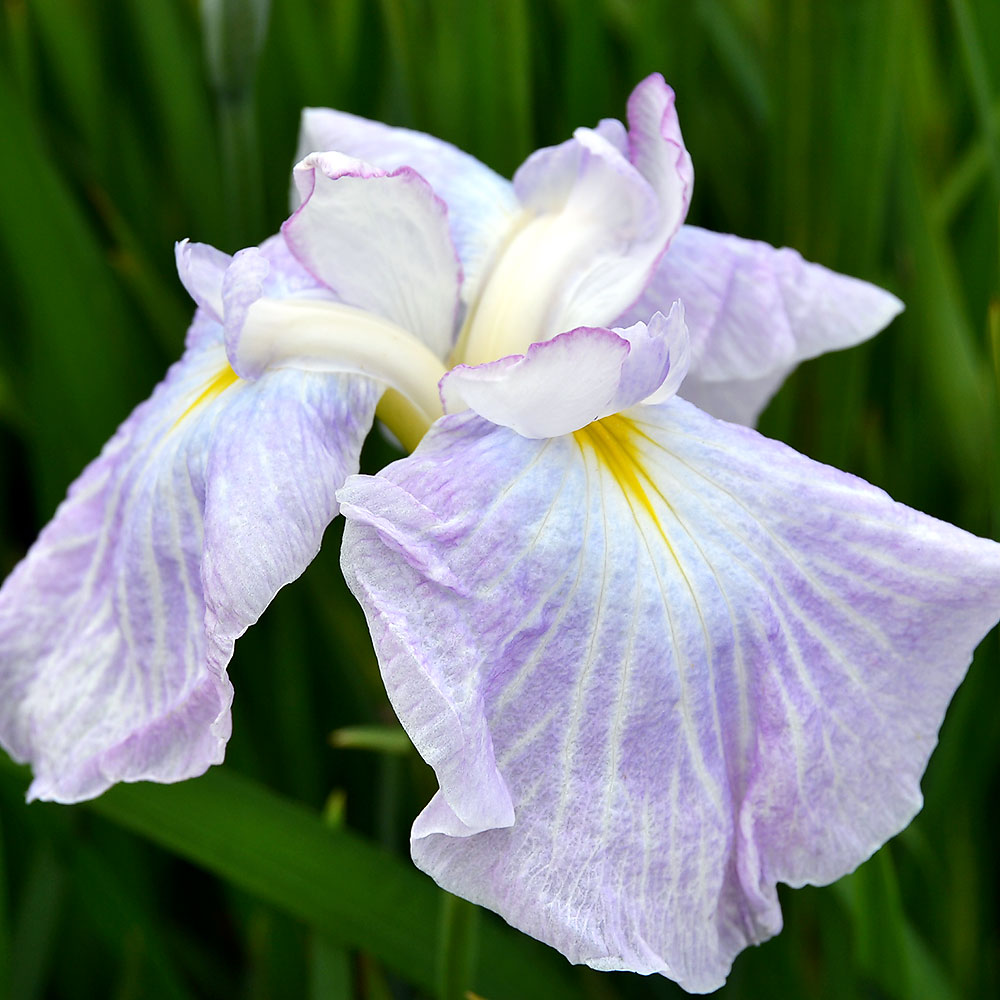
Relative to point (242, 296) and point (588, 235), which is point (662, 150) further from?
point (242, 296)

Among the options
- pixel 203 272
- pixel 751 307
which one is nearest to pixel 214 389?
pixel 203 272

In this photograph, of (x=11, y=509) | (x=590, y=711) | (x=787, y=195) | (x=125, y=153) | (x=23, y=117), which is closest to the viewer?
(x=590, y=711)

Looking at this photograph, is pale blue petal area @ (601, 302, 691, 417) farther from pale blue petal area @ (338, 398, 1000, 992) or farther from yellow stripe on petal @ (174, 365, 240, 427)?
yellow stripe on petal @ (174, 365, 240, 427)

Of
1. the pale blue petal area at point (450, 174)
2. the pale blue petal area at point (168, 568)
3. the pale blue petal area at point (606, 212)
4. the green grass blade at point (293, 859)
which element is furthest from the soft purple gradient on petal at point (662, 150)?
the green grass blade at point (293, 859)

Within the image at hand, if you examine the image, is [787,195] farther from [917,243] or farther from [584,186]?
[584,186]

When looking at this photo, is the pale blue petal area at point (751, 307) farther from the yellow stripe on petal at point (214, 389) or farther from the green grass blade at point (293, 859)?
the green grass blade at point (293, 859)

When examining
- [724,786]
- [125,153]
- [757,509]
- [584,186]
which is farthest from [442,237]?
[125,153]
